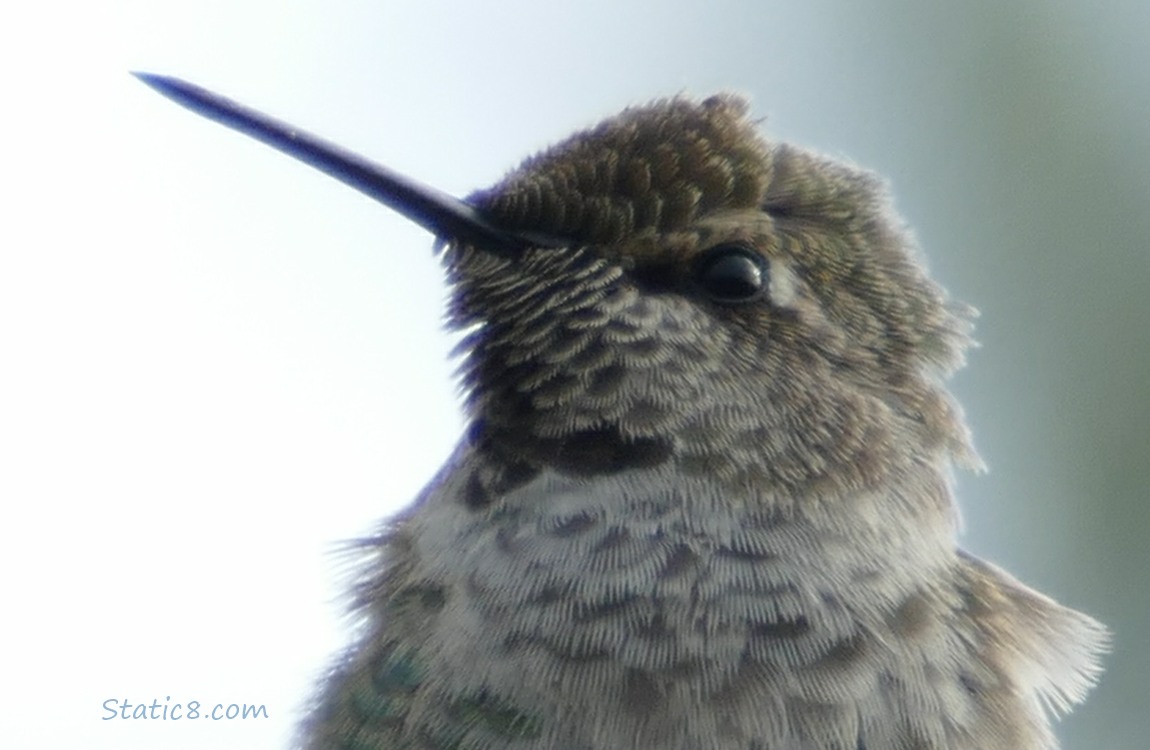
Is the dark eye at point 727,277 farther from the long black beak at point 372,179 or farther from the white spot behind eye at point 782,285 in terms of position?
the long black beak at point 372,179

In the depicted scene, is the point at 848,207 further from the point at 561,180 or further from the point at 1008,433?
the point at 1008,433

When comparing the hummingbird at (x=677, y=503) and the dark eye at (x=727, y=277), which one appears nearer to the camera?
the hummingbird at (x=677, y=503)

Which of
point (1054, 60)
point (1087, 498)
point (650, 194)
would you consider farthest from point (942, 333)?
point (1054, 60)

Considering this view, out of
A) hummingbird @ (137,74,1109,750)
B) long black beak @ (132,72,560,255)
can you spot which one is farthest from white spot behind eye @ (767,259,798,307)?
long black beak @ (132,72,560,255)

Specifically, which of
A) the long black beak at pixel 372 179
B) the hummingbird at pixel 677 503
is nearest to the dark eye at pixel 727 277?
the hummingbird at pixel 677 503

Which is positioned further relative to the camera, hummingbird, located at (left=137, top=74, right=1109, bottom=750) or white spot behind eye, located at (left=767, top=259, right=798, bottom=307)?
white spot behind eye, located at (left=767, top=259, right=798, bottom=307)

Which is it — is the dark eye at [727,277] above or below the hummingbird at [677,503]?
above

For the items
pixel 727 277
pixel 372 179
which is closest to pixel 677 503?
pixel 727 277

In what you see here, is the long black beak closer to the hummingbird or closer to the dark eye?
the hummingbird
